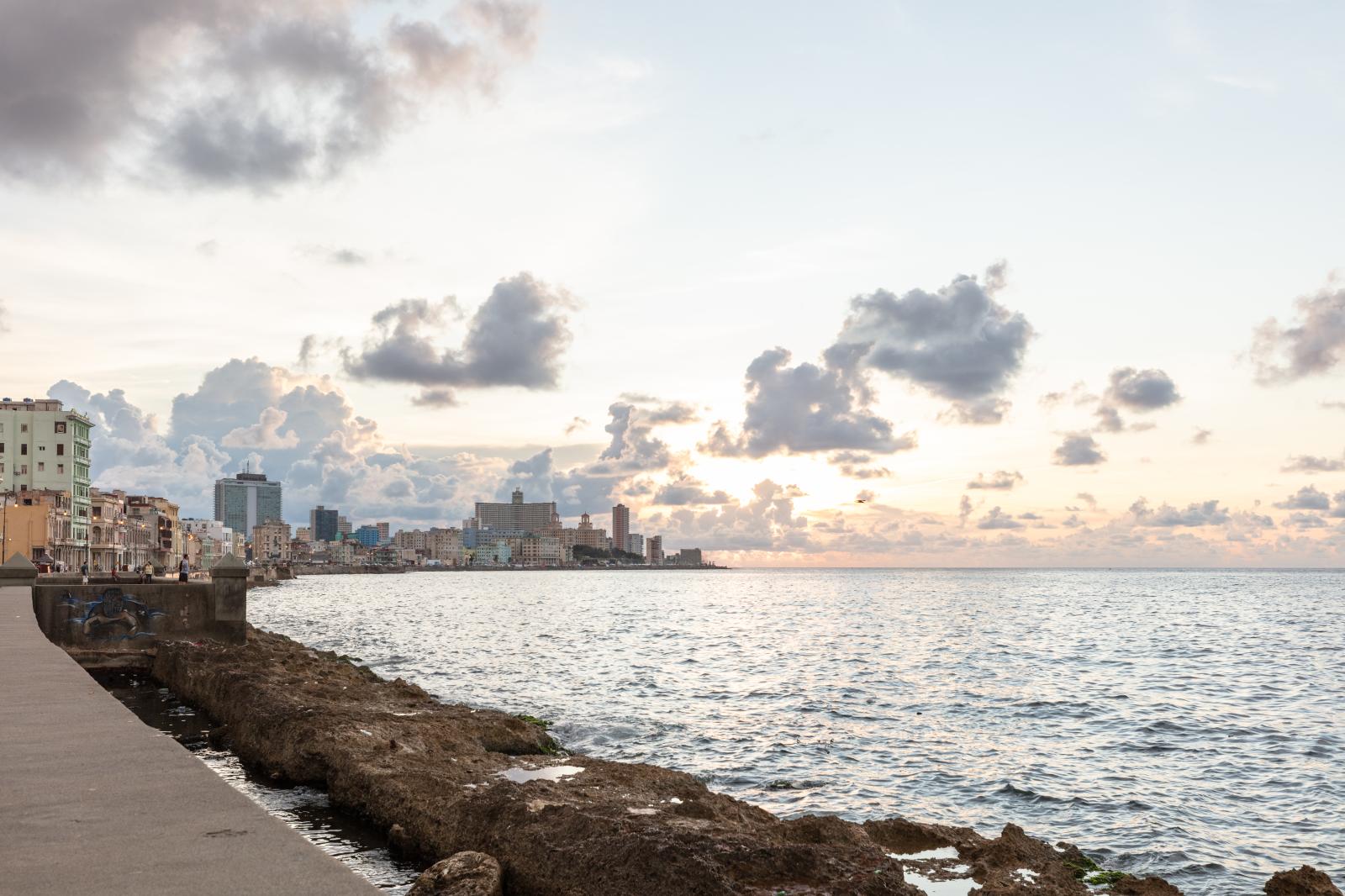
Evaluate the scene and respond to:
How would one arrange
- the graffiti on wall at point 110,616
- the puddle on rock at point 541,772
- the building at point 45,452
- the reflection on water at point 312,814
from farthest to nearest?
the building at point 45,452 < the graffiti on wall at point 110,616 < the puddle on rock at point 541,772 < the reflection on water at point 312,814

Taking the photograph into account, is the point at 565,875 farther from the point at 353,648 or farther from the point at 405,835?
the point at 353,648

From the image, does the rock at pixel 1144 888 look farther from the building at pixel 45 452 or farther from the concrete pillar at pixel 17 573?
the building at pixel 45 452

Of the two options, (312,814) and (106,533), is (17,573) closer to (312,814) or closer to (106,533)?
(312,814)

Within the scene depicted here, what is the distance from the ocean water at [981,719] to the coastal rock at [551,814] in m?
3.71

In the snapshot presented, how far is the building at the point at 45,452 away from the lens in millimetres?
137625

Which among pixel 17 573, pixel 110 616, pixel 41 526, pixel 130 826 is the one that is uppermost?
pixel 41 526

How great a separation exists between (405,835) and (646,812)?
9.91 ft

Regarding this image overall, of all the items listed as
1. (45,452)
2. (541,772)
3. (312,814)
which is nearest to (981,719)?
(541,772)

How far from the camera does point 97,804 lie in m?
8.66

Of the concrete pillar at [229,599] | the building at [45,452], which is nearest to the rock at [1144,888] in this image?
the concrete pillar at [229,599]

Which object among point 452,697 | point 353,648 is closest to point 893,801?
point 452,697

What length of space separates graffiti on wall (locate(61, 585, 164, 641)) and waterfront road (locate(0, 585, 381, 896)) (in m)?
17.0

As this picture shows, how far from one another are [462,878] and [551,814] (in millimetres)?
1390

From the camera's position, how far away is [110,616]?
28516 mm
